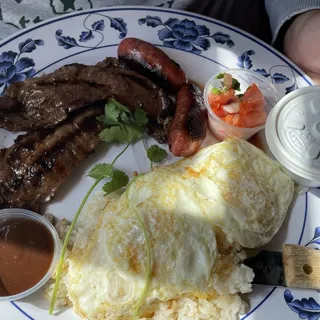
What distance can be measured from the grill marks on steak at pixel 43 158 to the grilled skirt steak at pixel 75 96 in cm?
9

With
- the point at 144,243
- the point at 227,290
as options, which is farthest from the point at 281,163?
the point at 144,243

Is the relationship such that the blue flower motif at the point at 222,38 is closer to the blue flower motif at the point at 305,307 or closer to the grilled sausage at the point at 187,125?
the grilled sausage at the point at 187,125

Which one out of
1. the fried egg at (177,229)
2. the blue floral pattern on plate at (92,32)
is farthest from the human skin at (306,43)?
the blue floral pattern on plate at (92,32)

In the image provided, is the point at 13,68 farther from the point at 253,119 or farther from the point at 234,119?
the point at 253,119

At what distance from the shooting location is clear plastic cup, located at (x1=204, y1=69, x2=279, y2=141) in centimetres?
322

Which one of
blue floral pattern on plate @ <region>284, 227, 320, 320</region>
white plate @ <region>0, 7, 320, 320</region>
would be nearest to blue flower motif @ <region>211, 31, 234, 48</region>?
white plate @ <region>0, 7, 320, 320</region>

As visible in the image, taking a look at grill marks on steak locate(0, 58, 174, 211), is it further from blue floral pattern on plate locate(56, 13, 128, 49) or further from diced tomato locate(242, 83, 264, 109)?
diced tomato locate(242, 83, 264, 109)

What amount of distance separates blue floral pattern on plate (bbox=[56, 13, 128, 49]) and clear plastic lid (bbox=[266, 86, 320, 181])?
1.44m

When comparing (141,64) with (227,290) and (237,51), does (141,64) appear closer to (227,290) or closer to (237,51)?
(237,51)

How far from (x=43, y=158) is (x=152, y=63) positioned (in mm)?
1063

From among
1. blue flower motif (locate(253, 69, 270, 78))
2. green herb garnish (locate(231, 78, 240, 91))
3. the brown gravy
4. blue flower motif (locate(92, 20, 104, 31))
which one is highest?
blue flower motif (locate(92, 20, 104, 31))

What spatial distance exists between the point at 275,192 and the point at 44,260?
1486mm

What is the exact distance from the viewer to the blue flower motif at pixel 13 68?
3520mm

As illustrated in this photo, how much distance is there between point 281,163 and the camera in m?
3.03
